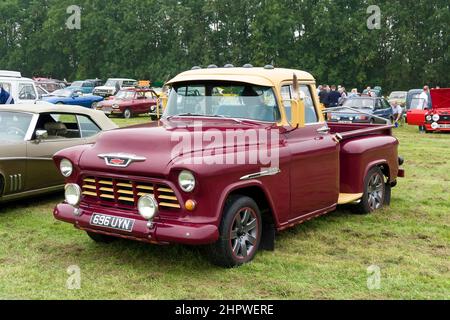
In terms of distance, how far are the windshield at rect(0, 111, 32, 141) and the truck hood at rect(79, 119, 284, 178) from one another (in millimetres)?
2872

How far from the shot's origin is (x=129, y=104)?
90.0 ft

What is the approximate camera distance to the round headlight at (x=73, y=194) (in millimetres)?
5707

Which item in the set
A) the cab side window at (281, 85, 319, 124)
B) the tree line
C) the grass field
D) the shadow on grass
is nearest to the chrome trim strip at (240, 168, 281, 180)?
the cab side window at (281, 85, 319, 124)

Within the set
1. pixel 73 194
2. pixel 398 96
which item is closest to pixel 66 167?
pixel 73 194

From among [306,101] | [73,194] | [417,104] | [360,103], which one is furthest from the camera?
[417,104]

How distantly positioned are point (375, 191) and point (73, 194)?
4.55 m

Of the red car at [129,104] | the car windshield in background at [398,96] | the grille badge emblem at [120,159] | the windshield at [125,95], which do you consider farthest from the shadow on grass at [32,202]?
the car windshield in background at [398,96]

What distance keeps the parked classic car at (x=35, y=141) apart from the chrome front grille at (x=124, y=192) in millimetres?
2486

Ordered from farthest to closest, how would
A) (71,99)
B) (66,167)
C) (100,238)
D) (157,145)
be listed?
(71,99) < (100,238) < (66,167) < (157,145)

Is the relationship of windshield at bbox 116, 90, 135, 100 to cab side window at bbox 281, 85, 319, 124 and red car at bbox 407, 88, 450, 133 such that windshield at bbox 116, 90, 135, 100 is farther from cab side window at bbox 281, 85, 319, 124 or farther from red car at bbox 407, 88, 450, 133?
cab side window at bbox 281, 85, 319, 124

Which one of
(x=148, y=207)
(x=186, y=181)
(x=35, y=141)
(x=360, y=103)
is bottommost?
(x=148, y=207)

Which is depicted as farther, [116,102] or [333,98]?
[116,102]

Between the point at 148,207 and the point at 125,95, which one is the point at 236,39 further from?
the point at 148,207

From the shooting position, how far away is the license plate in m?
5.27
